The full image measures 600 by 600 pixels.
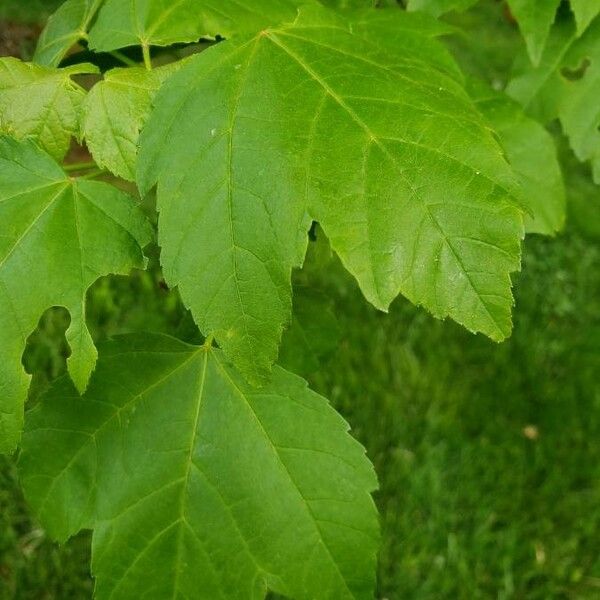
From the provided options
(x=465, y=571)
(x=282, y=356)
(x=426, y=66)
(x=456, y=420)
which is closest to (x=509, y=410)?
(x=456, y=420)

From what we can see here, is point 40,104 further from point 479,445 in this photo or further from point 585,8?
point 479,445

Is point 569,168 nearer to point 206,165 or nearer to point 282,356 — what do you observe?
point 282,356

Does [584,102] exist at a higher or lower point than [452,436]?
higher

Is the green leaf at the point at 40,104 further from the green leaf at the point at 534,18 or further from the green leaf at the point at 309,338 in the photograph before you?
the green leaf at the point at 534,18

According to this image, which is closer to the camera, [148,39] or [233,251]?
[233,251]

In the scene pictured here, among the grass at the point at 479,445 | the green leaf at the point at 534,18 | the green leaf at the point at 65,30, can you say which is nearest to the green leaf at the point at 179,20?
the green leaf at the point at 65,30

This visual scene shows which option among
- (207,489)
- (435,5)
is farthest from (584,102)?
(207,489)
